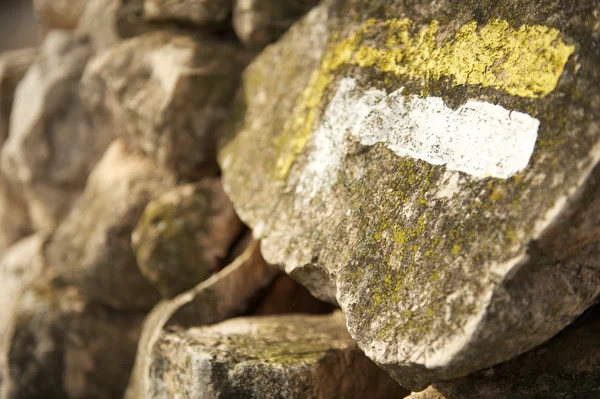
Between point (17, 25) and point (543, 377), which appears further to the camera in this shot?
point (17, 25)

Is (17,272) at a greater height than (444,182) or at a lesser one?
lesser

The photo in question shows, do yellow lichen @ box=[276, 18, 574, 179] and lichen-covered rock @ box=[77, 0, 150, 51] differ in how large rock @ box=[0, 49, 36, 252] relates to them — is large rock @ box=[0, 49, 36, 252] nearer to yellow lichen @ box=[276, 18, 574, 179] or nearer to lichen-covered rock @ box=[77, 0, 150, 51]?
lichen-covered rock @ box=[77, 0, 150, 51]

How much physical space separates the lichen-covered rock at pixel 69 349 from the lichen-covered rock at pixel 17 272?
0.49ft

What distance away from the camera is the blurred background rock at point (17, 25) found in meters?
3.72

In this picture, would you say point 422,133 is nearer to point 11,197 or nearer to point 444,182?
point 444,182

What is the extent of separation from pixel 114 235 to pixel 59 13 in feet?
4.84

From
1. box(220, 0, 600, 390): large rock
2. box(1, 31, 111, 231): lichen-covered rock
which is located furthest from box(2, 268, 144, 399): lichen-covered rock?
box(220, 0, 600, 390): large rock

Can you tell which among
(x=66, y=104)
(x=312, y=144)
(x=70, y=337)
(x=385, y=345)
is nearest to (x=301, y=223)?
(x=312, y=144)

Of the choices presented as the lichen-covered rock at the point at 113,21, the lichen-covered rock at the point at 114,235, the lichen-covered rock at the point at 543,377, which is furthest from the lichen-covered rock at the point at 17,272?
the lichen-covered rock at the point at 543,377

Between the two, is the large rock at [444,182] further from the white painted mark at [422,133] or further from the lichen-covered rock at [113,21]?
the lichen-covered rock at [113,21]

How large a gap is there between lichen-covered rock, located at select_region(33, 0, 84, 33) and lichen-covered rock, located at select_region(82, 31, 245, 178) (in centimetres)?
90

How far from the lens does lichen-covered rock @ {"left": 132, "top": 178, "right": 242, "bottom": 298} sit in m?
2.01

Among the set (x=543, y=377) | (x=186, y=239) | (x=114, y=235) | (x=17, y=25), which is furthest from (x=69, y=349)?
(x=17, y=25)

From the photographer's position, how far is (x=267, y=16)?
2029 millimetres
